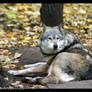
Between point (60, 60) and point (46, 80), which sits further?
point (60, 60)

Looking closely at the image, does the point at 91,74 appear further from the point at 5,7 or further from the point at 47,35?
the point at 5,7

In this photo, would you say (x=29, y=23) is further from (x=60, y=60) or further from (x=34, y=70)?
(x=60, y=60)

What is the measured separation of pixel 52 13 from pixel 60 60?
3397 millimetres

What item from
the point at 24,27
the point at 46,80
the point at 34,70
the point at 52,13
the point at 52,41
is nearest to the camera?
the point at 46,80

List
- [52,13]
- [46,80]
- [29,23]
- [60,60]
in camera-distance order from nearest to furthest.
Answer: [46,80] < [60,60] < [52,13] < [29,23]

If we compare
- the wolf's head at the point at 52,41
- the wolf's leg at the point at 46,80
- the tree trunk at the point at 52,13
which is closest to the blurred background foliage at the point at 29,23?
the tree trunk at the point at 52,13

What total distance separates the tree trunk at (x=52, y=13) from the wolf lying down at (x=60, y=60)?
250cm

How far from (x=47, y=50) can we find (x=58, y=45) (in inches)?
14.2

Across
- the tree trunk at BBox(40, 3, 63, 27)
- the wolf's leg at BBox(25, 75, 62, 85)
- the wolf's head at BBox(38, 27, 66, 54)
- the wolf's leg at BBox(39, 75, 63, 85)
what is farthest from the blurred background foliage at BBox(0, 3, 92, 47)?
the wolf's leg at BBox(39, 75, 63, 85)

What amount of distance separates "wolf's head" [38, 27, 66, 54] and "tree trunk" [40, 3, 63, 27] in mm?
2555

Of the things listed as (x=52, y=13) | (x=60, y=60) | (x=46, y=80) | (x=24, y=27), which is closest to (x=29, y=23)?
(x=24, y=27)

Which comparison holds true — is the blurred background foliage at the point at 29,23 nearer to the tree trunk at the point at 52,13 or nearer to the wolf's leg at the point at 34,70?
the tree trunk at the point at 52,13

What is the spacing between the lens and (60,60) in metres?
6.18

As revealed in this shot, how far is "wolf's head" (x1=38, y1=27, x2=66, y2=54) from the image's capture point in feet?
21.1
